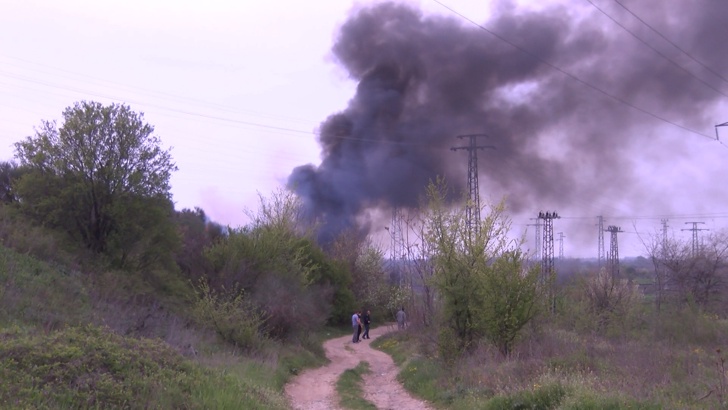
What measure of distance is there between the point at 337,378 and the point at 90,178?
15224 mm

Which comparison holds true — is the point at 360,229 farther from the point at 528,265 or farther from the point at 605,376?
the point at 605,376

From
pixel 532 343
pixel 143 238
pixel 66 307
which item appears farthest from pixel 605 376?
pixel 143 238

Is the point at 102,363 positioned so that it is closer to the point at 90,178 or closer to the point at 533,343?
the point at 533,343

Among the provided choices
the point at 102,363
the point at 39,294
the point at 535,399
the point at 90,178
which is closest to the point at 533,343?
the point at 535,399

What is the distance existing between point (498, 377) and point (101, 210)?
68.9 ft

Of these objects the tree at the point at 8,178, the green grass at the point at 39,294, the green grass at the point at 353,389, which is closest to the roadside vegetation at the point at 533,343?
the green grass at the point at 353,389

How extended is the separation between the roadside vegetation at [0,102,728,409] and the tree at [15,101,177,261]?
2.8 inches

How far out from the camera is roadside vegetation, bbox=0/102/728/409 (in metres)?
11.0

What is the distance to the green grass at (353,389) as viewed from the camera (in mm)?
16703

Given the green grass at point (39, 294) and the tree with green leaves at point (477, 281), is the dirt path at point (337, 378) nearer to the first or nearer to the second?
the tree with green leaves at point (477, 281)

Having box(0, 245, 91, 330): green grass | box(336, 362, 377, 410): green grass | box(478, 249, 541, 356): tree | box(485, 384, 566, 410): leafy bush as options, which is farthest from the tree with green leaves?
box(0, 245, 91, 330): green grass

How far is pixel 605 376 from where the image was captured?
14320 millimetres

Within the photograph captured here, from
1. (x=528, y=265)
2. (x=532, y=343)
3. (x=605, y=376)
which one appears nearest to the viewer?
(x=605, y=376)

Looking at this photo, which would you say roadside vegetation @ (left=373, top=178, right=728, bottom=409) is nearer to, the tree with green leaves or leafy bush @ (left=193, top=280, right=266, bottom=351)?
the tree with green leaves
